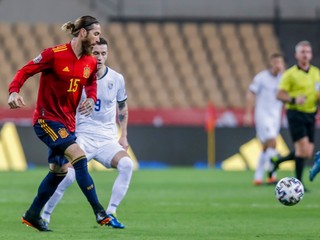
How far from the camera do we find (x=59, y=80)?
9422 millimetres

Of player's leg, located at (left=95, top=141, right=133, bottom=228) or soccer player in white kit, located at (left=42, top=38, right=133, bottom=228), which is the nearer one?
player's leg, located at (left=95, top=141, right=133, bottom=228)

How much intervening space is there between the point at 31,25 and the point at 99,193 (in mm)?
13643

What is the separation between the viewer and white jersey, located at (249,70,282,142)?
710 inches

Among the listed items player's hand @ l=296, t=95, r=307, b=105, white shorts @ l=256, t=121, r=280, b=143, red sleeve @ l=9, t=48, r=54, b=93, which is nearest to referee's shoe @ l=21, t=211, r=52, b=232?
red sleeve @ l=9, t=48, r=54, b=93

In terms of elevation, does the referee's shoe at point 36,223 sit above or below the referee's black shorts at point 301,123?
below

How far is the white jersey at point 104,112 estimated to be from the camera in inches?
424

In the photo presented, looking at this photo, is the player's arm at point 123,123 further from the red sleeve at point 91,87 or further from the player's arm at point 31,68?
the player's arm at point 31,68

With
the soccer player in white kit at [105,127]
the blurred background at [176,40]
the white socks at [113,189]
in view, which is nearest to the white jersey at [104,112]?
the soccer player in white kit at [105,127]

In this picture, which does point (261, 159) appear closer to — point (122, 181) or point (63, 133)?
point (122, 181)

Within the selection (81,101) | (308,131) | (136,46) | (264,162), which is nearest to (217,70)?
(136,46)

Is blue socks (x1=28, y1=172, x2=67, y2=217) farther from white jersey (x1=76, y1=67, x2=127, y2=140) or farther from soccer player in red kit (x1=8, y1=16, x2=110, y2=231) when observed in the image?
white jersey (x1=76, y1=67, x2=127, y2=140)

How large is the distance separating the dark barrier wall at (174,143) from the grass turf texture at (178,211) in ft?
9.65

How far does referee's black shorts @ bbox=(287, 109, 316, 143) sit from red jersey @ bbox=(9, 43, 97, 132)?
649 cm

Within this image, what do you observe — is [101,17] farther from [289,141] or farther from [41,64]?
[41,64]
